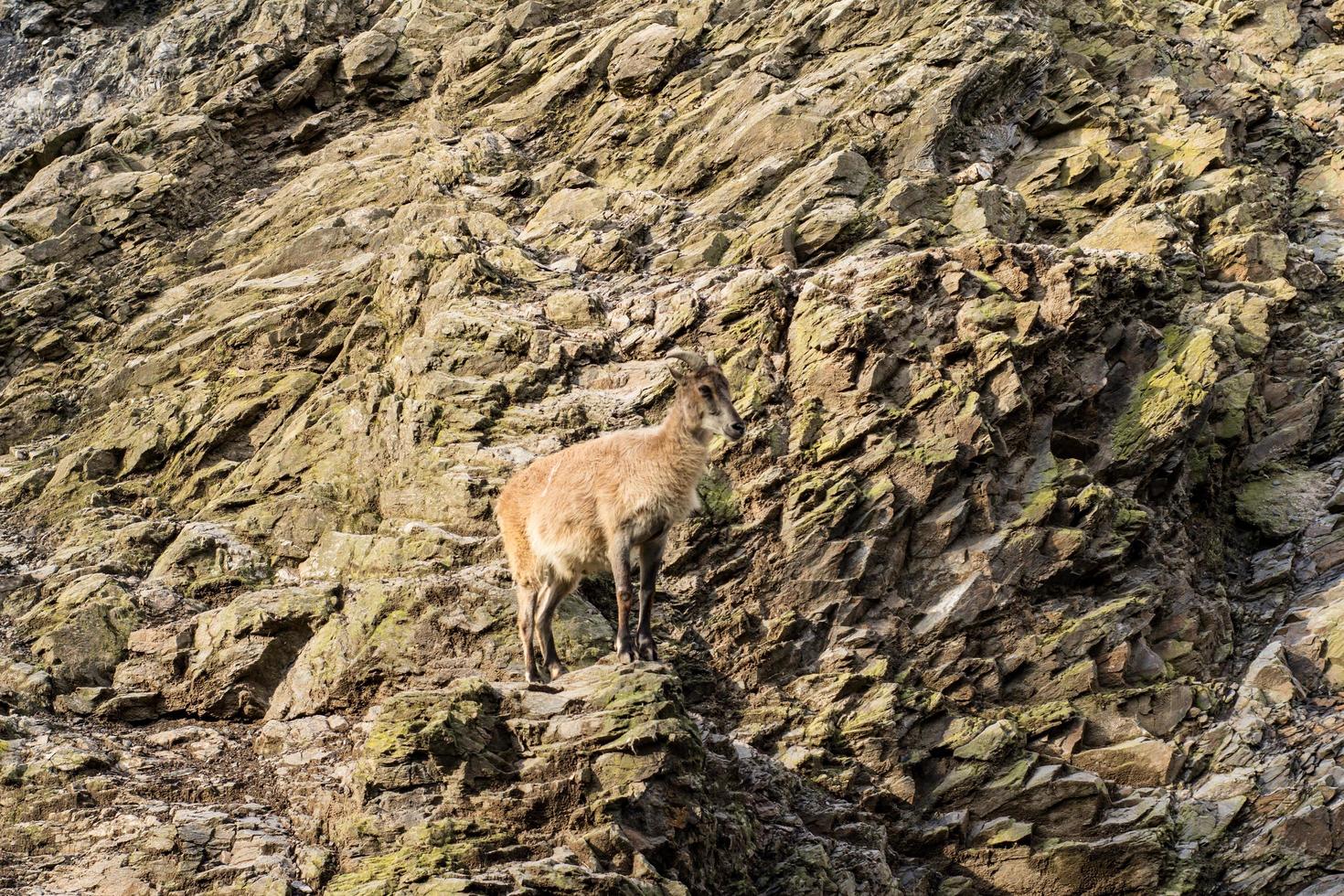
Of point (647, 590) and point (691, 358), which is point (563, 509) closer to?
point (647, 590)

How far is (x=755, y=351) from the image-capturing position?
63.8 ft

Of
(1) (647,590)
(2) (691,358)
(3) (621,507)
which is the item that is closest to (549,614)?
(1) (647,590)

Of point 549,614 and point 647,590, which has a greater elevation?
point 647,590

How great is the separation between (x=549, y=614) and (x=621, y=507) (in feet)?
5.21

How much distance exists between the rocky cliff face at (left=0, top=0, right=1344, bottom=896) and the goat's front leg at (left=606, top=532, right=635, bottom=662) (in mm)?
528

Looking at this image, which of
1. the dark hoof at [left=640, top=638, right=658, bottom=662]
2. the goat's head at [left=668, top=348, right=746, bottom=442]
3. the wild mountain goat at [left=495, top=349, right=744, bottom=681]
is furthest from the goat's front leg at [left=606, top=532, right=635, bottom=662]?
the goat's head at [left=668, top=348, right=746, bottom=442]

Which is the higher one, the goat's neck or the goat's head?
the goat's head

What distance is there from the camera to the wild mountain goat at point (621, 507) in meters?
12.7

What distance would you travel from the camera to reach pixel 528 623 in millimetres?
13227

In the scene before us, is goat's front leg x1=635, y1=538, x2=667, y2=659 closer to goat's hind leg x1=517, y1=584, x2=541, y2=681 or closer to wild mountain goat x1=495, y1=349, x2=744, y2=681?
wild mountain goat x1=495, y1=349, x2=744, y2=681

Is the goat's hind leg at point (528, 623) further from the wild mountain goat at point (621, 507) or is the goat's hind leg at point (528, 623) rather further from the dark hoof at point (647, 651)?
the dark hoof at point (647, 651)

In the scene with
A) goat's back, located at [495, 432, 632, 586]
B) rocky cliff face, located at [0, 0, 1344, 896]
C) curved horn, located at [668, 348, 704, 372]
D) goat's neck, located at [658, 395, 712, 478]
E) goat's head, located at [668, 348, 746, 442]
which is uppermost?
curved horn, located at [668, 348, 704, 372]

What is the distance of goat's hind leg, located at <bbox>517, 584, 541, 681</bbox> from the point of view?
12859 mm

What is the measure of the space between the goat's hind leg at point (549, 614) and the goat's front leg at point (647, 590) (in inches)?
38.3
